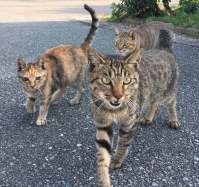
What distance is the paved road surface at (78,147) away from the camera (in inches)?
97.2

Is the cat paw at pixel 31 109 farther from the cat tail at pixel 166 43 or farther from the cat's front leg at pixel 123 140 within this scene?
the cat tail at pixel 166 43

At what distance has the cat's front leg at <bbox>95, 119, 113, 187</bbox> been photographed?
7.57ft

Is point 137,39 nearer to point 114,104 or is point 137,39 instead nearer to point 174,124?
point 174,124

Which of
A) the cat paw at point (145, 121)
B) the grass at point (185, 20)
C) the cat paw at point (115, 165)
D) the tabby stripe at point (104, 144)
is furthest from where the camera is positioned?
the grass at point (185, 20)

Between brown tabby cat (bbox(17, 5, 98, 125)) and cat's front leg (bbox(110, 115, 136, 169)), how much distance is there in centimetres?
129

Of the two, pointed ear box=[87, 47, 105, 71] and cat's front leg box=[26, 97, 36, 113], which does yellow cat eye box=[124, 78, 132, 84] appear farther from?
cat's front leg box=[26, 97, 36, 113]

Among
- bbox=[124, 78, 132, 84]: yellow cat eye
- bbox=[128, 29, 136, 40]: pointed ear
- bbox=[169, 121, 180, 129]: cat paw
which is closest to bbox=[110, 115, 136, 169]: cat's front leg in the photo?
bbox=[124, 78, 132, 84]: yellow cat eye

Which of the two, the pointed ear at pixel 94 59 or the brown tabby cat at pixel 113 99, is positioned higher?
the pointed ear at pixel 94 59

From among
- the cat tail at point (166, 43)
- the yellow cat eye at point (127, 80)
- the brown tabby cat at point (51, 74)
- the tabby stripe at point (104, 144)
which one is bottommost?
the tabby stripe at point (104, 144)

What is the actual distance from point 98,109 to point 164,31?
1.87m

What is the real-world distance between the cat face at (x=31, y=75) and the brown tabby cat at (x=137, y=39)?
2551 mm

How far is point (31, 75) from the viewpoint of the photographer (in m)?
3.38

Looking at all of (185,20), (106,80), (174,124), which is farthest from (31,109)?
(185,20)

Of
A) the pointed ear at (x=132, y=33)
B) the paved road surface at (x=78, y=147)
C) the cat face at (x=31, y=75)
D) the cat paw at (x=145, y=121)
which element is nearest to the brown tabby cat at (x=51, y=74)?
the cat face at (x=31, y=75)
